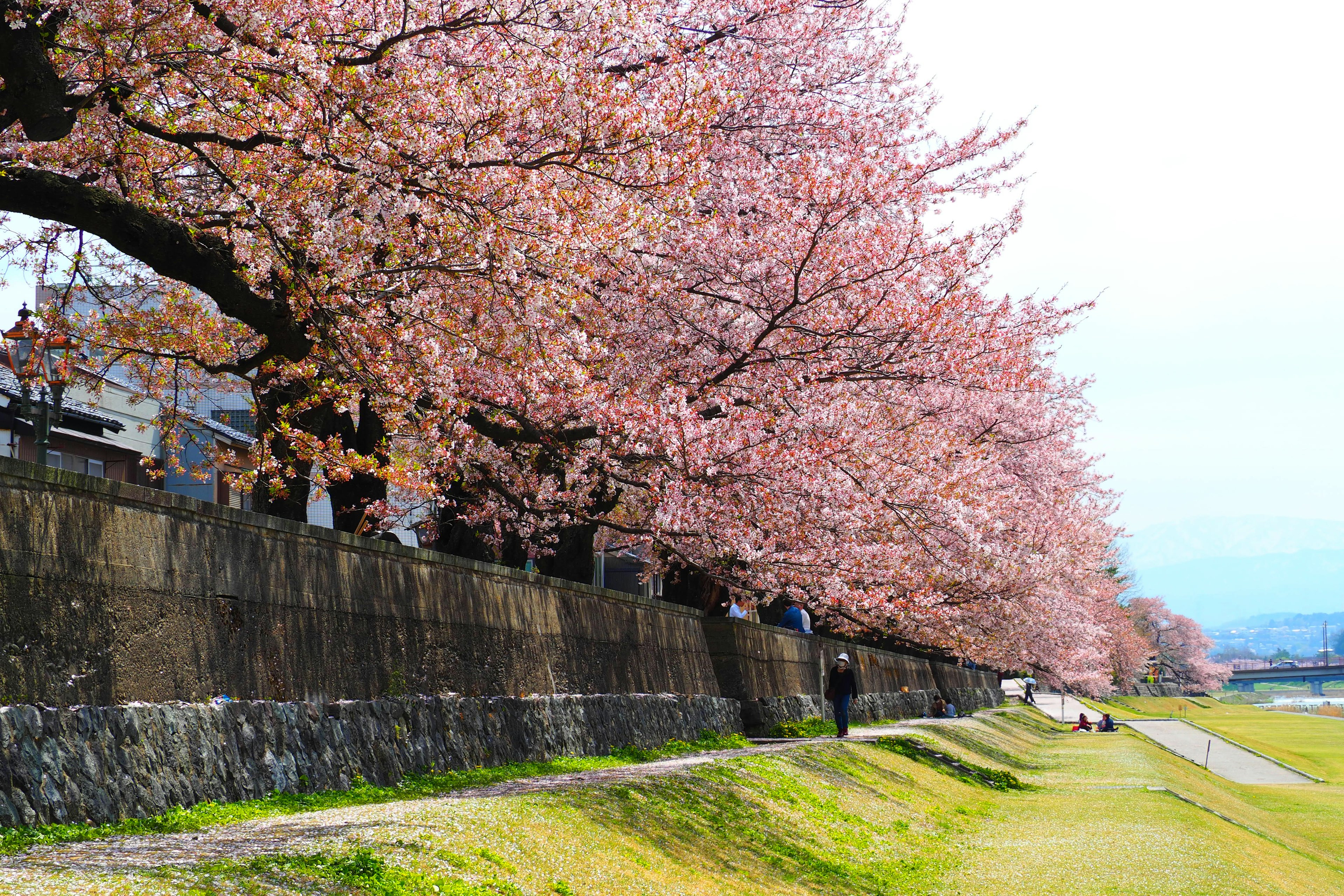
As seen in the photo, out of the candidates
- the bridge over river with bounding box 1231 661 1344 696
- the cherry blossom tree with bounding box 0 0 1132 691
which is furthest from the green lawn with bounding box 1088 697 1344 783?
the cherry blossom tree with bounding box 0 0 1132 691

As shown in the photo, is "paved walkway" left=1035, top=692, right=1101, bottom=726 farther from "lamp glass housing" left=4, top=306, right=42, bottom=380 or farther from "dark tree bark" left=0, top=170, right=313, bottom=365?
"dark tree bark" left=0, top=170, right=313, bottom=365

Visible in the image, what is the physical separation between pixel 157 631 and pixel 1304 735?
90.9 metres

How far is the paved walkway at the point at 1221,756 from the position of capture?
4722cm

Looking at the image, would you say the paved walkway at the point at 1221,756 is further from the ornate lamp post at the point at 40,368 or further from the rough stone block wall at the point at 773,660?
the ornate lamp post at the point at 40,368

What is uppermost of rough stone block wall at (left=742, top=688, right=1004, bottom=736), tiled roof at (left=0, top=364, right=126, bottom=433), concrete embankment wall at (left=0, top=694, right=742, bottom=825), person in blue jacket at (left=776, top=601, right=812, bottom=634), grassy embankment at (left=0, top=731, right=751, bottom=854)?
tiled roof at (left=0, top=364, right=126, bottom=433)

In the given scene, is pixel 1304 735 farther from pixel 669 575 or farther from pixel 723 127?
pixel 723 127

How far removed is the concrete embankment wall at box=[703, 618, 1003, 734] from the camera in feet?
76.3

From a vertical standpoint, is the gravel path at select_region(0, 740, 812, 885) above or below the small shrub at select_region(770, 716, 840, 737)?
above

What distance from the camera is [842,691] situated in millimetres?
24391

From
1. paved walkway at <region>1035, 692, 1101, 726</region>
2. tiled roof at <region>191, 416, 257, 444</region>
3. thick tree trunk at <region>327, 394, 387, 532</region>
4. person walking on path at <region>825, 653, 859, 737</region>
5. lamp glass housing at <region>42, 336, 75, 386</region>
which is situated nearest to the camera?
lamp glass housing at <region>42, 336, 75, 386</region>

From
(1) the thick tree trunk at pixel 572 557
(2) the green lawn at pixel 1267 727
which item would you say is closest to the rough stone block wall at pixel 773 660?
(1) the thick tree trunk at pixel 572 557

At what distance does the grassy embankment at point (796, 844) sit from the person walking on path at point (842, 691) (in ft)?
4.99

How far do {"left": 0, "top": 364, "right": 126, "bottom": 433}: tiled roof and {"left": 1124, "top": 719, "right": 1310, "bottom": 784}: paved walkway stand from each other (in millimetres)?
39621

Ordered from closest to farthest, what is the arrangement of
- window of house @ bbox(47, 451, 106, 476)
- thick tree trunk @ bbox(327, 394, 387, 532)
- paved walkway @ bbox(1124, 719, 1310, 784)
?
thick tree trunk @ bbox(327, 394, 387, 532) < window of house @ bbox(47, 451, 106, 476) < paved walkway @ bbox(1124, 719, 1310, 784)
